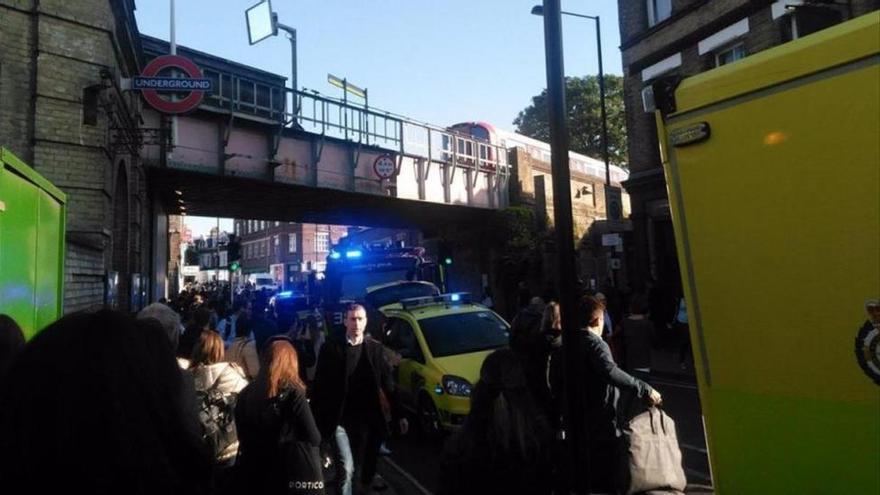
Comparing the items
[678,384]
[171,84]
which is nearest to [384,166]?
[171,84]

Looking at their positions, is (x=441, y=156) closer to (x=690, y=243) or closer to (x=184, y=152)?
(x=184, y=152)

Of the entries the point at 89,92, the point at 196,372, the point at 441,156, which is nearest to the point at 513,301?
the point at 441,156

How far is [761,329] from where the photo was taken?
2178mm

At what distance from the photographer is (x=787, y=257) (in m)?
2.11

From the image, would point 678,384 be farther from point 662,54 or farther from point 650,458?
point 662,54

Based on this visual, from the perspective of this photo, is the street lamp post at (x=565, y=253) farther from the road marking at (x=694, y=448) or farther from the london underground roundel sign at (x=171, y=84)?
the london underground roundel sign at (x=171, y=84)

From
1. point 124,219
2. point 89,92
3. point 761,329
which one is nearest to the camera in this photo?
point 761,329

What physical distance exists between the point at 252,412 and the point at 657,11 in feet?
65.5

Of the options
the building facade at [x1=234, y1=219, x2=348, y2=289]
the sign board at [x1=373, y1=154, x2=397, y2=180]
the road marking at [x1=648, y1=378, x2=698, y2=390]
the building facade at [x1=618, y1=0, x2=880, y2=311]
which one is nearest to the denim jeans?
the road marking at [x1=648, y1=378, x2=698, y2=390]

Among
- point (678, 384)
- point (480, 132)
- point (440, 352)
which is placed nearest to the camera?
point (440, 352)

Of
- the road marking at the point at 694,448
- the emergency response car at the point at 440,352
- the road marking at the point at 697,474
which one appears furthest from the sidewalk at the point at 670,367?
the road marking at the point at 697,474

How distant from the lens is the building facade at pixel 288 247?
7338 cm

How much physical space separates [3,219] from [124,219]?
9.59 m

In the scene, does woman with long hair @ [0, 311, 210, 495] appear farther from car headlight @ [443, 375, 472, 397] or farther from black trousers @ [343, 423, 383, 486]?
car headlight @ [443, 375, 472, 397]
